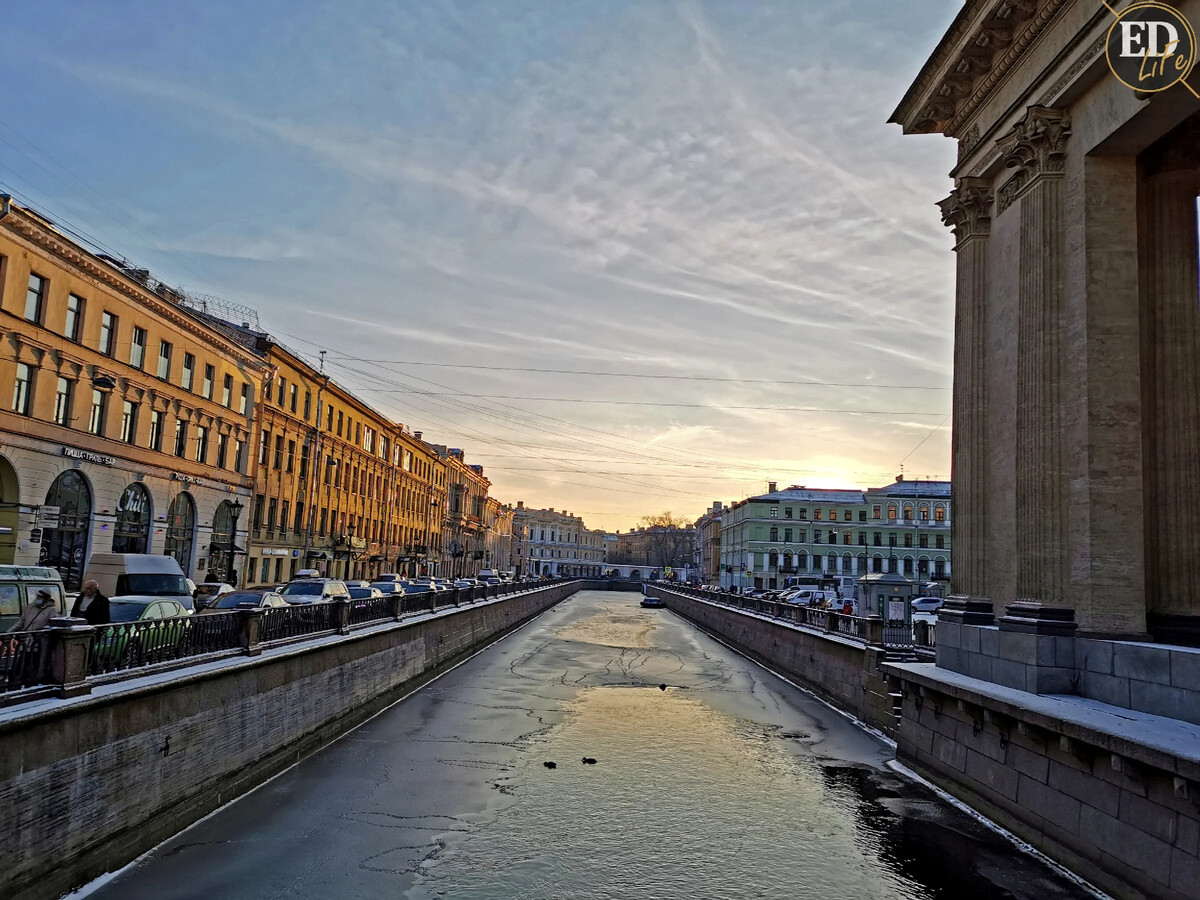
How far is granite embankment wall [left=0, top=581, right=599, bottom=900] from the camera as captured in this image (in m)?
8.13

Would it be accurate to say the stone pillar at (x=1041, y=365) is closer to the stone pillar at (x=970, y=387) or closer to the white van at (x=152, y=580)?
the stone pillar at (x=970, y=387)

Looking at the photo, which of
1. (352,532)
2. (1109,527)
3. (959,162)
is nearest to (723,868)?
(1109,527)

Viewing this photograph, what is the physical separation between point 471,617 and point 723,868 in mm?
25186

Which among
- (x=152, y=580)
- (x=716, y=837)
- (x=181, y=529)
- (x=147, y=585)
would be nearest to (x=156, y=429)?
(x=181, y=529)

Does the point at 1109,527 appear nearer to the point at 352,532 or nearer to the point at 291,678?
the point at 291,678

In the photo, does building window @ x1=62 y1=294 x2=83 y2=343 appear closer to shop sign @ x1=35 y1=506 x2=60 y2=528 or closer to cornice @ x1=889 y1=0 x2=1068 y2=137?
shop sign @ x1=35 y1=506 x2=60 y2=528

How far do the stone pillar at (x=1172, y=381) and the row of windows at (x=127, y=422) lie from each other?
29.7 metres

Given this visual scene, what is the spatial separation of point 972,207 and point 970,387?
324 cm

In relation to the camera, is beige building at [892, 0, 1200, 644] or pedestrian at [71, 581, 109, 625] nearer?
beige building at [892, 0, 1200, 644]

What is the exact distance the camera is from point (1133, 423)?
11.7 m

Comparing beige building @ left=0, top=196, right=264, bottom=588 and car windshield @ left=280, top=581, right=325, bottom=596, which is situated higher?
beige building @ left=0, top=196, right=264, bottom=588

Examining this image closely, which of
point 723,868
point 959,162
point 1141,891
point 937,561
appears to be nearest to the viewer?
point 1141,891

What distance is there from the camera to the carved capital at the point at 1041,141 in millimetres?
12836

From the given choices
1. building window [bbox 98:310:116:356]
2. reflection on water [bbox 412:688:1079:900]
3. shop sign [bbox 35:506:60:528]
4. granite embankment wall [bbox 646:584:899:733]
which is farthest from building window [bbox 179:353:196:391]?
reflection on water [bbox 412:688:1079:900]
